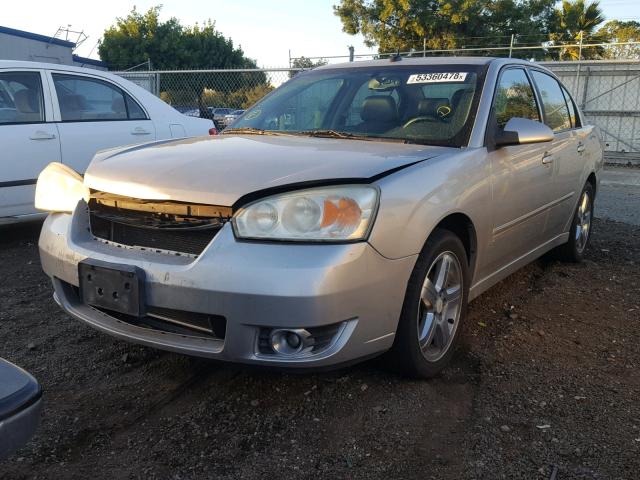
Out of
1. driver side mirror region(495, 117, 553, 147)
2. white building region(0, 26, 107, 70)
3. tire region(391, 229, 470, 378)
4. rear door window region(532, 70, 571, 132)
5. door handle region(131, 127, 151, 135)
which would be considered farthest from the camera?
white building region(0, 26, 107, 70)

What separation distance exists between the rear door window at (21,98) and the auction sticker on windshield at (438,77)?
11.4 feet

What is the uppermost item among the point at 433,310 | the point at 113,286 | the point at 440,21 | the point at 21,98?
the point at 440,21

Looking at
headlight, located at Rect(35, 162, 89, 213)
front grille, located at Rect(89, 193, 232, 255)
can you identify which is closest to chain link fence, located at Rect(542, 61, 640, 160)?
headlight, located at Rect(35, 162, 89, 213)

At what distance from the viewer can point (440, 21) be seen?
103 feet

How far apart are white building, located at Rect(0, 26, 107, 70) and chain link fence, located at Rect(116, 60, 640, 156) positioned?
504 inches

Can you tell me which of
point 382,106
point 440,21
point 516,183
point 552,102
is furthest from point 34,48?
point 516,183

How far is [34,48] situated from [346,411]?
2656 centimetres

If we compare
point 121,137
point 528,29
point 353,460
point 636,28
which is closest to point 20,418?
point 353,460

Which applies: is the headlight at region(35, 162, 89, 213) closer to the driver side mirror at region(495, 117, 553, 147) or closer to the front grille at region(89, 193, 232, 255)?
the front grille at region(89, 193, 232, 255)

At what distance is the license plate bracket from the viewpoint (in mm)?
2438

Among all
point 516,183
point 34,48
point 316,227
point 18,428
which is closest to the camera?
point 18,428

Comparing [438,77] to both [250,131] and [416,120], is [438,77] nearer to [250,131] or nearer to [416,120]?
[416,120]

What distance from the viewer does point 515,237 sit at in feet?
12.0

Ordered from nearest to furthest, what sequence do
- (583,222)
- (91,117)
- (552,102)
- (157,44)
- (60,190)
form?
1. (60,190)
2. (552,102)
3. (583,222)
4. (91,117)
5. (157,44)
